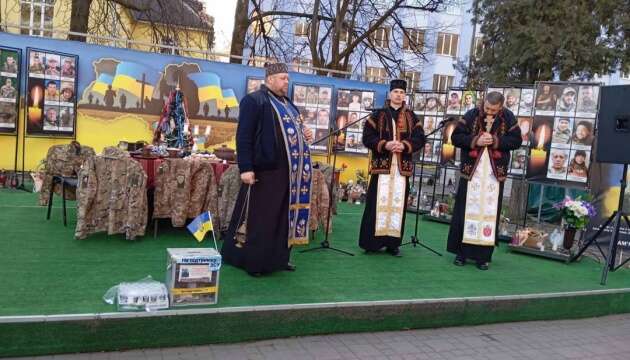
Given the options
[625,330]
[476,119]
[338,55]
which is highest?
[338,55]

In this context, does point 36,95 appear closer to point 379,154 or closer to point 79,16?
point 79,16

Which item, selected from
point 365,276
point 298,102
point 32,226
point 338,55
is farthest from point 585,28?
Answer: point 32,226

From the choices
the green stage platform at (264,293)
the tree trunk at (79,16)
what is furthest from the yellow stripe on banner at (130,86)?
the green stage platform at (264,293)

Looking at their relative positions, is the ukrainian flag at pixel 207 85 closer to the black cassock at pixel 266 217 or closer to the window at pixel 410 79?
the window at pixel 410 79

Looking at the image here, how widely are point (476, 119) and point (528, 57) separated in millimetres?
9371

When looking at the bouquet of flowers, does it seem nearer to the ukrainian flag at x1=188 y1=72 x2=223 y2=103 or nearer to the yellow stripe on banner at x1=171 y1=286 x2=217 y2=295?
the yellow stripe on banner at x1=171 y1=286 x2=217 y2=295

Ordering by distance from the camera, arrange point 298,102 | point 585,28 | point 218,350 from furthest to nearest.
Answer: point 585,28
point 298,102
point 218,350

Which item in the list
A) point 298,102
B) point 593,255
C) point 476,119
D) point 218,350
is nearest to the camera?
point 218,350

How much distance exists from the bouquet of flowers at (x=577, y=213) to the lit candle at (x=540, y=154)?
1.08 m

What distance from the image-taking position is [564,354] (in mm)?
4074

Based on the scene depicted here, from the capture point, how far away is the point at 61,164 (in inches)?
242

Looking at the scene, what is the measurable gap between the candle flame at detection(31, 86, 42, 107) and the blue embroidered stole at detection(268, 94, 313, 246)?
19.1 ft

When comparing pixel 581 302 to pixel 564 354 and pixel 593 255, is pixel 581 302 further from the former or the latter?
pixel 593 255

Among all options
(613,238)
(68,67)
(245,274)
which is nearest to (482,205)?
(613,238)
